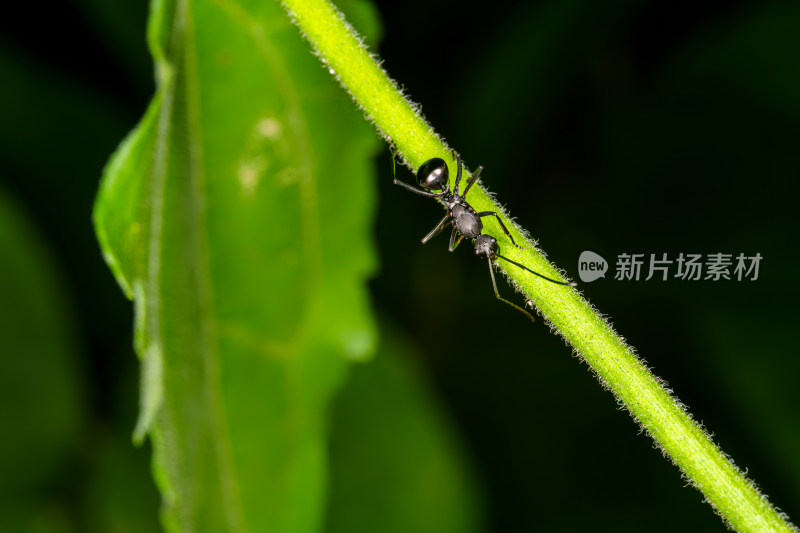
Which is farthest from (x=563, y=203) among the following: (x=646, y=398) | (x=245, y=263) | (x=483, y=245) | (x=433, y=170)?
(x=646, y=398)

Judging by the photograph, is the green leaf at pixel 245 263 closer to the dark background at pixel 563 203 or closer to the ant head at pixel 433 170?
the ant head at pixel 433 170

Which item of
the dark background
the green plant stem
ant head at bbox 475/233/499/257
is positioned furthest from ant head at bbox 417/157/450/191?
the dark background

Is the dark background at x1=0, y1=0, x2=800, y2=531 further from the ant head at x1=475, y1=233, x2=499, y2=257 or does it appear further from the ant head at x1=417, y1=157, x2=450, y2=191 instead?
the ant head at x1=417, y1=157, x2=450, y2=191

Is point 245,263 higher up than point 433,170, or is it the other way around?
point 433,170

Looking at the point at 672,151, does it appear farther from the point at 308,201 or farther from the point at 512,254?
the point at 512,254

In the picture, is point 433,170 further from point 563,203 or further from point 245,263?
point 563,203

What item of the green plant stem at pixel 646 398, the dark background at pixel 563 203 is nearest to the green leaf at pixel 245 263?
the green plant stem at pixel 646 398

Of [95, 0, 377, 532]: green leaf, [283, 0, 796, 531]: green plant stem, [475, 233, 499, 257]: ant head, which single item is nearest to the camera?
[283, 0, 796, 531]: green plant stem
